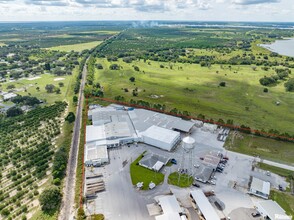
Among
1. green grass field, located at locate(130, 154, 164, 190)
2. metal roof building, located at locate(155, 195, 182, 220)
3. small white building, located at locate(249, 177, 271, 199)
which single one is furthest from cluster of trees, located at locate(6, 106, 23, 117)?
small white building, located at locate(249, 177, 271, 199)

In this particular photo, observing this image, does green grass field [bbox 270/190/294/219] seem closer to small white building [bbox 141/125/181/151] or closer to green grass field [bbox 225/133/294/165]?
green grass field [bbox 225/133/294/165]

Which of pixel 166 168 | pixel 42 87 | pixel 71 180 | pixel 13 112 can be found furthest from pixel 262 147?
pixel 42 87

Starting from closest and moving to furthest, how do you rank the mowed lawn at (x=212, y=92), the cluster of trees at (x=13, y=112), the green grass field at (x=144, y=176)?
1. the green grass field at (x=144, y=176)
2. the cluster of trees at (x=13, y=112)
3. the mowed lawn at (x=212, y=92)

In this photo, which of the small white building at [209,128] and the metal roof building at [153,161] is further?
the small white building at [209,128]

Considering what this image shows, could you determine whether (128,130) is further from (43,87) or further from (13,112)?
(43,87)

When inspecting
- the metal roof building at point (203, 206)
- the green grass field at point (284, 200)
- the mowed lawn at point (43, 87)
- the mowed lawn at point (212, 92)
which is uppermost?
the metal roof building at point (203, 206)

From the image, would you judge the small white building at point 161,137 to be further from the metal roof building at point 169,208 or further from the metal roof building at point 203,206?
the metal roof building at point 169,208

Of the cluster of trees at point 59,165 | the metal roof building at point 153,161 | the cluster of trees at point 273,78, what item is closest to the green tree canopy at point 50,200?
the cluster of trees at point 59,165
